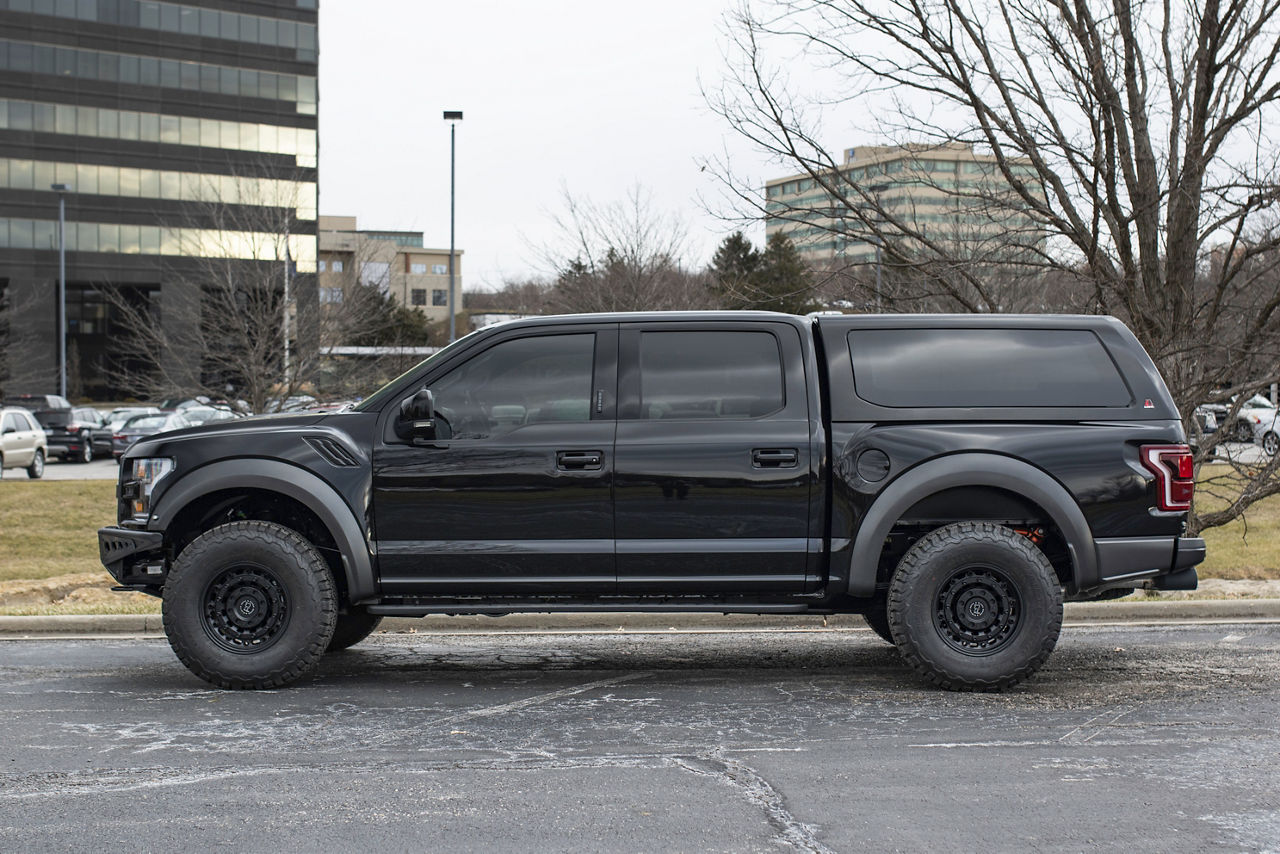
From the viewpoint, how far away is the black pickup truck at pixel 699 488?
6566 millimetres

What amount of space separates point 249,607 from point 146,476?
927mm

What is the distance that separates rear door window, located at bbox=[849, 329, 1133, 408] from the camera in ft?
22.1

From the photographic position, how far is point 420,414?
649 cm

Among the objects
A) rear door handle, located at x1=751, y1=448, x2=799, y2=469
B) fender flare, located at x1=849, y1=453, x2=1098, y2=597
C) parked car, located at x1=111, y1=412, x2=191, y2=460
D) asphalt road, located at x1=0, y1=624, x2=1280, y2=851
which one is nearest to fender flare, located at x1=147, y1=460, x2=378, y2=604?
asphalt road, located at x1=0, y1=624, x2=1280, y2=851

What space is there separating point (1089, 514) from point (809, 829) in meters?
3.05

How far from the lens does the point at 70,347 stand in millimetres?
68938

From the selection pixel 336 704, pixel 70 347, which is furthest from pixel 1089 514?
pixel 70 347

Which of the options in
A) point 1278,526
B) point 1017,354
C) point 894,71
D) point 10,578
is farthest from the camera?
point 1278,526

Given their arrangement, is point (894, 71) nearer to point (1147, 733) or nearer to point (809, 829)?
point (1147, 733)

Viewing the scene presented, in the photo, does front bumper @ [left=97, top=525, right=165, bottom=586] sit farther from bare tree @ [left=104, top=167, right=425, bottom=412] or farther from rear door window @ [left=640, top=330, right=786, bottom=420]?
bare tree @ [left=104, top=167, right=425, bottom=412]

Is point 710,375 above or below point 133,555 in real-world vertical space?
above

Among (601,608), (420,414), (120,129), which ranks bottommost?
(601,608)

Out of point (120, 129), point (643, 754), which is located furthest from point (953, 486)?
point (120, 129)

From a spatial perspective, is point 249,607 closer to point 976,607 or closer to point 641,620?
point 641,620
